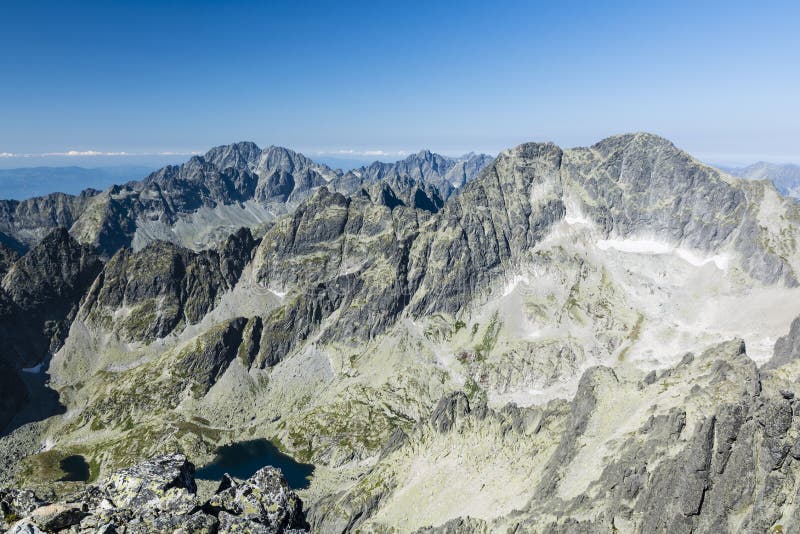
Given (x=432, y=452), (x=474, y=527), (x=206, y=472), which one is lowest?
(x=206, y=472)

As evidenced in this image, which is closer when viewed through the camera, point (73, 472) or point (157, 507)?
point (157, 507)

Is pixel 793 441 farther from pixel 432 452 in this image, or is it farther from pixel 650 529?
pixel 432 452

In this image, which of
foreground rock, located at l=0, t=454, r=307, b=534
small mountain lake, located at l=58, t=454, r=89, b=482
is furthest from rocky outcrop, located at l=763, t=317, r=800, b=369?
small mountain lake, located at l=58, t=454, r=89, b=482

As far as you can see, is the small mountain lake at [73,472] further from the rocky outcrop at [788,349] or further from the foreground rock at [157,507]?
the rocky outcrop at [788,349]

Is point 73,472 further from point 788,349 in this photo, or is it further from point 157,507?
point 788,349

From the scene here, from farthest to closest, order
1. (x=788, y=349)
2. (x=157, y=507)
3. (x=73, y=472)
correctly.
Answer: (x=73, y=472) → (x=788, y=349) → (x=157, y=507)

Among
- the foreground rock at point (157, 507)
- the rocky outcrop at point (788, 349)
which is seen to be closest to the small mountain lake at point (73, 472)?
the foreground rock at point (157, 507)

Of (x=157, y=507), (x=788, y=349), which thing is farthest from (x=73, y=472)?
(x=788, y=349)

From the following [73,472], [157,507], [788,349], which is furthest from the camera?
[73,472]

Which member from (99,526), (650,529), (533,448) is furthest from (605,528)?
(99,526)

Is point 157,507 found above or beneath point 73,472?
above
